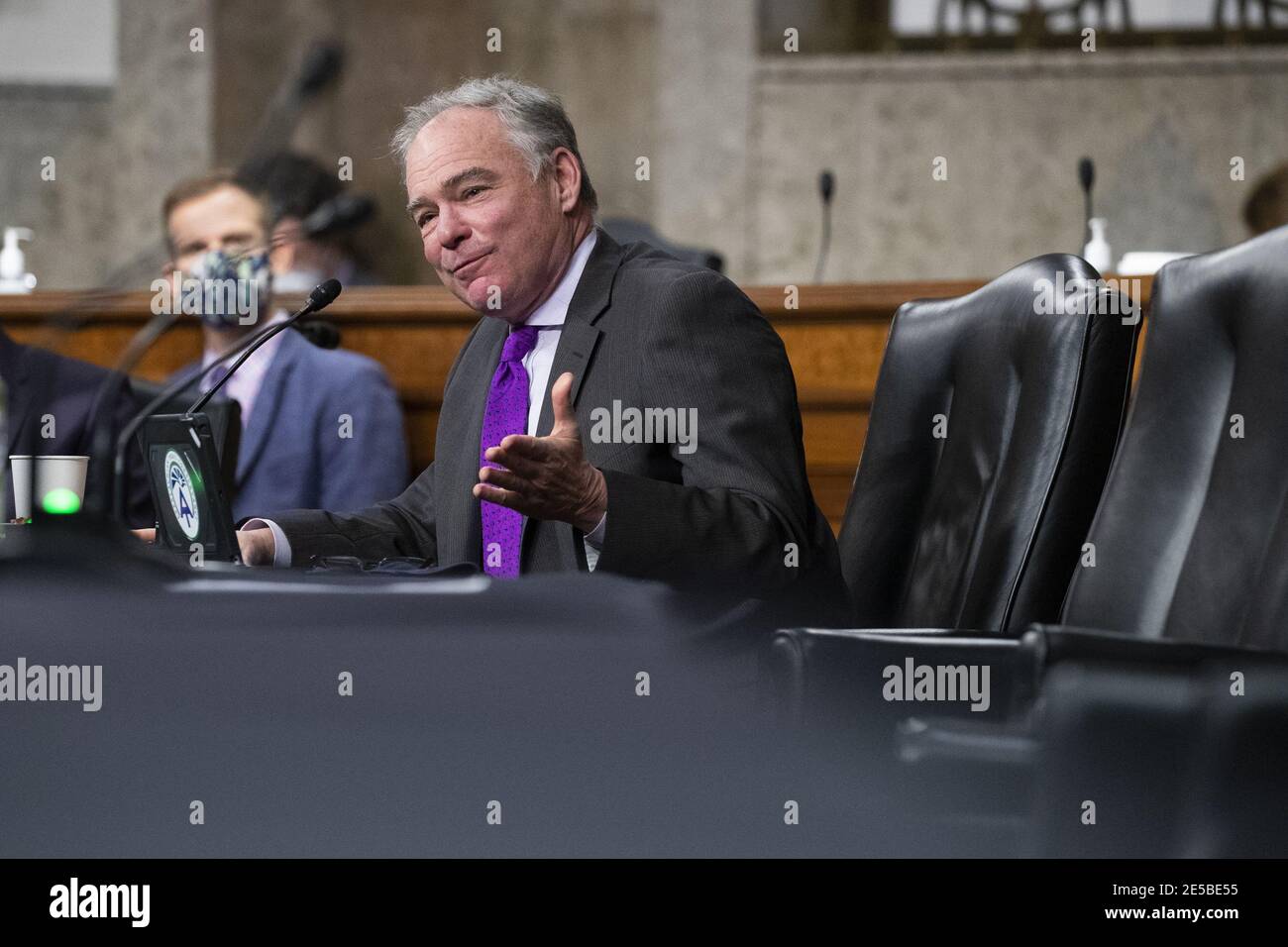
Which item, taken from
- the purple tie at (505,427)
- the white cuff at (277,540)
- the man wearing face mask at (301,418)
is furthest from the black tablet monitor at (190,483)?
the man wearing face mask at (301,418)

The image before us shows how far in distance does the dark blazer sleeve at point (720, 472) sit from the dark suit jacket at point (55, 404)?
1223 mm

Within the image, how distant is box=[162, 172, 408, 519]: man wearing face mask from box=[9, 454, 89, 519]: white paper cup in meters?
1.19

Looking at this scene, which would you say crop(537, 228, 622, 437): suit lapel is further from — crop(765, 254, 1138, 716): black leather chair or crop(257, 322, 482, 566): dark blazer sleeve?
crop(765, 254, 1138, 716): black leather chair

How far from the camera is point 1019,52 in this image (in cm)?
757

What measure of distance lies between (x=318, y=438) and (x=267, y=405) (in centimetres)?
12

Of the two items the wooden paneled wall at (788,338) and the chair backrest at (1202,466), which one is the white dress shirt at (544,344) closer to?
the chair backrest at (1202,466)

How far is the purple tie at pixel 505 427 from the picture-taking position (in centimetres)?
178

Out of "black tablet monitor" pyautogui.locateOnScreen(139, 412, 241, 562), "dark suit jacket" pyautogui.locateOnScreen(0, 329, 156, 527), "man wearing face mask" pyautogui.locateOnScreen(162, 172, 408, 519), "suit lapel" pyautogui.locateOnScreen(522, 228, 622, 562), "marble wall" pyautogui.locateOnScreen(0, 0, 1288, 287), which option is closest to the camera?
"black tablet monitor" pyautogui.locateOnScreen(139, 412, 241, 562)

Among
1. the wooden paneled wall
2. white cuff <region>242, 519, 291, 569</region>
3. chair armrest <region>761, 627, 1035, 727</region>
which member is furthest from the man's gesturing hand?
the wooden paneled wall

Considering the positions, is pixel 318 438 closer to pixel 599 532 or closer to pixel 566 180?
pixel 566 180

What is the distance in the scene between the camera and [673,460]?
1708mm

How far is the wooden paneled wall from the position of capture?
11.5ft

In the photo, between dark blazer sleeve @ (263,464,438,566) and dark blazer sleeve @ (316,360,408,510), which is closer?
dark blazer sleeve @ (263,464,438,566)
